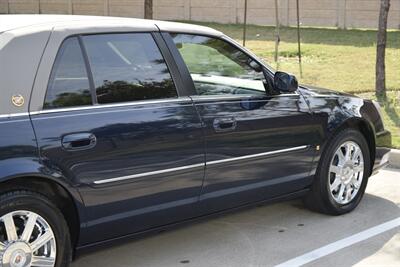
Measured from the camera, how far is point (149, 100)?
4031mm

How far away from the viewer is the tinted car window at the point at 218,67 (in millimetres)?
4387

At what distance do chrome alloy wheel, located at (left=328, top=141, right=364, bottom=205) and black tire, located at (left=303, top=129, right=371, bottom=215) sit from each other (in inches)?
1.7

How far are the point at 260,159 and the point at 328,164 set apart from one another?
869mm

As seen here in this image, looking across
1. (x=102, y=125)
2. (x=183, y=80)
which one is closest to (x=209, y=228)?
(x=183, y=80)

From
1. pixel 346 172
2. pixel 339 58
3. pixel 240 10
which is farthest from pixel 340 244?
pixel 240 10

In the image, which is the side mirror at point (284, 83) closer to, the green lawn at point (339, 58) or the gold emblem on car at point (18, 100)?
the gold emblem on car at point (18, 100)

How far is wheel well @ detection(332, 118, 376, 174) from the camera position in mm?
5316

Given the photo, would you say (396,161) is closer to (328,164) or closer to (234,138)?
(328,164)

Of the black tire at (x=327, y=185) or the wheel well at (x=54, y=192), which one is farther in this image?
the black tire at (x=327, y=185)

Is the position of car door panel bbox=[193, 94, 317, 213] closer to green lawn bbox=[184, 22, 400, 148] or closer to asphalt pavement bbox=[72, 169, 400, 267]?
asphalt pavement bbox=[72, 169, 400, 267]

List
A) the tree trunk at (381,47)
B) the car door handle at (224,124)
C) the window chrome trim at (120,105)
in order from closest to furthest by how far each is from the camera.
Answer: the window chrome trim at (120,105) → the car door handle at (224,124) → the tree trunk at (381,47)

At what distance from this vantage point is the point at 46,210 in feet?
11.6

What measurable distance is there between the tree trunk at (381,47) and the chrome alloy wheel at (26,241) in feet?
25.0

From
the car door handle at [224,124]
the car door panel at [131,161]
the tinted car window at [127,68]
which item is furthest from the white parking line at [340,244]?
the tinted car window at [127,68]
